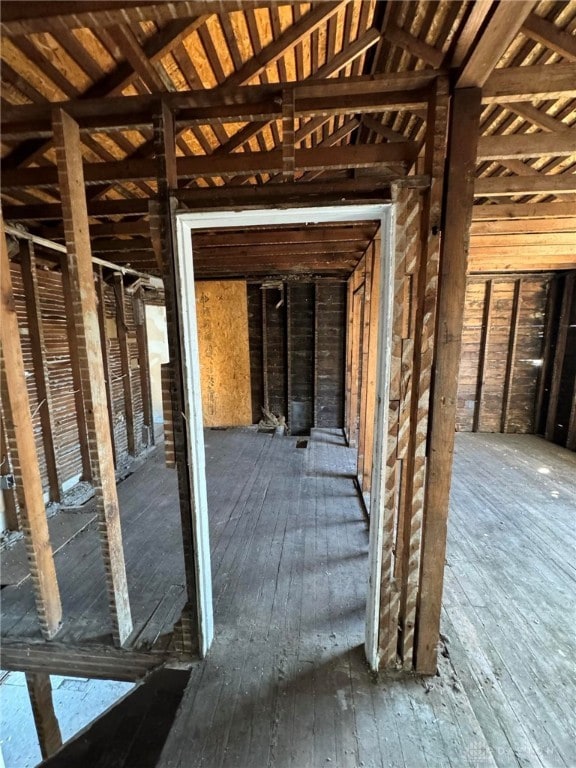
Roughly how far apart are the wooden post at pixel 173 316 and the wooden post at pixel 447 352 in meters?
1.22

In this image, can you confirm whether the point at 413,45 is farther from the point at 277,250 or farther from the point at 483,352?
the point at 483,352

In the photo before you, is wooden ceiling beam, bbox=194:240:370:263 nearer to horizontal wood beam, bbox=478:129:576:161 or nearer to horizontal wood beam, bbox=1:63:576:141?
horizontal wood beam, bbox=478:129:576:161

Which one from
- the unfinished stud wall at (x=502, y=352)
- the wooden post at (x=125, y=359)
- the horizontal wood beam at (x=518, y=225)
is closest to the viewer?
Answer: the horizontal wood beam at (x=518, y=225)

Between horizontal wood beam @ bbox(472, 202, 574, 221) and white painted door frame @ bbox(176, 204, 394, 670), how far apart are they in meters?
2.15

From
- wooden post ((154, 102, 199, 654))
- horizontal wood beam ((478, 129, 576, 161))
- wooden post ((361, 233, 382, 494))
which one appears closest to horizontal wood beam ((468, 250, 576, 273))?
wooden post ((361, 233, 382, 494))

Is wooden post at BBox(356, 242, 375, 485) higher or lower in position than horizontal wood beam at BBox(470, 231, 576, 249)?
lower

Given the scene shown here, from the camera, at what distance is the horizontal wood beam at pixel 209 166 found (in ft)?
5.95

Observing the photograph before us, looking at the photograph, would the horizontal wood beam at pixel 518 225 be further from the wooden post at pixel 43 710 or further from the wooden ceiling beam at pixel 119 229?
the wooden post at pixel 43 710

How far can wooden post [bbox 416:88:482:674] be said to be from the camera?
4.50 feet

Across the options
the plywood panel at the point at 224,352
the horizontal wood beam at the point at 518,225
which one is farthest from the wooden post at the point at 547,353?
the plywood panel at the point at 224,352

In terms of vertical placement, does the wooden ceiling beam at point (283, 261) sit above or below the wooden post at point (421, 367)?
above

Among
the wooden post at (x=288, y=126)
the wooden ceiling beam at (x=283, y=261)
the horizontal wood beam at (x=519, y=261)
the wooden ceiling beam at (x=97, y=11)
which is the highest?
the wooden ceiling beam at (x=97, y=11)

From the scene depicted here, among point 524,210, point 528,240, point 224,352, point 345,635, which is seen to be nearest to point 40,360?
point 224,352

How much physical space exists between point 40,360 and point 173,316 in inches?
107
